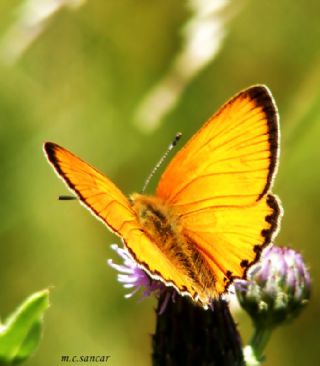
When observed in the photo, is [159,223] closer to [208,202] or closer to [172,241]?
[172,241]

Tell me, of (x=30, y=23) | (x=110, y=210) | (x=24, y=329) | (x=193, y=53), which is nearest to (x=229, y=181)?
(x=110, y=210)

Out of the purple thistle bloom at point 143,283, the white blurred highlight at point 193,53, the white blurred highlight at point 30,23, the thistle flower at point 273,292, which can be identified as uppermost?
the white blurred highlight at point 30,23

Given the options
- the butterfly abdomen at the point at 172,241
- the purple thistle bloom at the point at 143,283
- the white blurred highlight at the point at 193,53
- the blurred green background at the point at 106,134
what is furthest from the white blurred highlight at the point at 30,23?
the blurred green background at the point at 106,134

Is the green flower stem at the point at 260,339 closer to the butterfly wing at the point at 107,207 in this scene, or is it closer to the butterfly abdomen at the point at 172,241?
the butterfly abdomen at the point at 172,241

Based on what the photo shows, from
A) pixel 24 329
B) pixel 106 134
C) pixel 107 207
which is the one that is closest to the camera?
pixel 24 329

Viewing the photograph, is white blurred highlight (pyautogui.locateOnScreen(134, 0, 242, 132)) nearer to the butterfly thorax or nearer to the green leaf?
the butterfly thorax

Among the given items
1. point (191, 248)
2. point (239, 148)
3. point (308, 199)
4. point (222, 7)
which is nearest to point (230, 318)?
point (191, 248)

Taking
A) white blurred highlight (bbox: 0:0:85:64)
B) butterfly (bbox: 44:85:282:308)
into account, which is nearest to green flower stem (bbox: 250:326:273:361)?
butterfly (bbox: 44:85:282:308)
